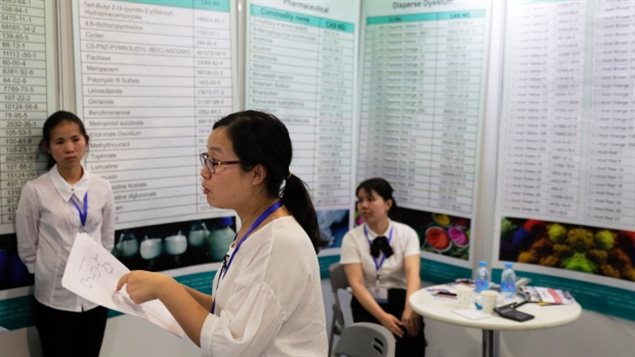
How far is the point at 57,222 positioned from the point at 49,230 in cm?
5

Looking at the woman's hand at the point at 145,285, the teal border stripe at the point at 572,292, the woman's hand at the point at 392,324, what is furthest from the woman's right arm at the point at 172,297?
the woman's hand at the point at 392,324

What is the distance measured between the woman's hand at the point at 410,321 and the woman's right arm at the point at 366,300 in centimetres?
3

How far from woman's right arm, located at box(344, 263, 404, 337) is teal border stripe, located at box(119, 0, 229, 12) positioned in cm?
159

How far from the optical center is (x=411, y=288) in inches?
124

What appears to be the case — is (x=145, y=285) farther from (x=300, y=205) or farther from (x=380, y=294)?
(x=380, y=294)

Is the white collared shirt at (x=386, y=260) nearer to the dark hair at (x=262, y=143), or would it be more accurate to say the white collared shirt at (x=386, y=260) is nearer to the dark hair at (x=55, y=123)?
the dark hair at (x=55, y=123)

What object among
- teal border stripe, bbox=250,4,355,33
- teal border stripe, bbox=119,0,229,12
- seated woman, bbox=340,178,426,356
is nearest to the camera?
teal border stripe, bbox=119,0,229,12

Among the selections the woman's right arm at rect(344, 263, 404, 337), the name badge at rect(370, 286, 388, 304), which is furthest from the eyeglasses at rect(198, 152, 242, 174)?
the name badge at rect(370, 286, 388, 304)

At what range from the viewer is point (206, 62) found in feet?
10.3

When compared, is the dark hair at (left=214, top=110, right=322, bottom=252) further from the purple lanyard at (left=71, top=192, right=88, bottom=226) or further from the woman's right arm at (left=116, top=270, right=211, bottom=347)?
the purple lanyard at (left=71, top=192, right=88, bottom=226)

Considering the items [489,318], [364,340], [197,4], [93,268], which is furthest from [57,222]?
[489,318]

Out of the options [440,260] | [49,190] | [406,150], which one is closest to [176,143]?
[49,190]

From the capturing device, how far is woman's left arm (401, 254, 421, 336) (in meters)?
3.08

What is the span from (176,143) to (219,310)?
74.8 inches
